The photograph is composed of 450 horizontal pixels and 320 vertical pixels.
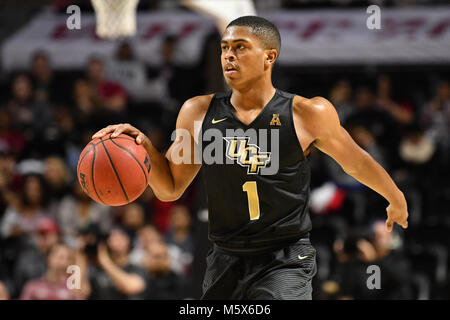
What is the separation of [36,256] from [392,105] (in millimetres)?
4458

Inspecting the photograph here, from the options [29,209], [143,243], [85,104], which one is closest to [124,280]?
[143,243]

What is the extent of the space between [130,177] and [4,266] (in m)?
4.72

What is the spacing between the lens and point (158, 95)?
33.5 ft

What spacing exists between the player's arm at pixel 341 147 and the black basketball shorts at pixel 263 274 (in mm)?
481

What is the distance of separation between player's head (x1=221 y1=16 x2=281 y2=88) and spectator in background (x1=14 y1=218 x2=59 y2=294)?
4.54 meters

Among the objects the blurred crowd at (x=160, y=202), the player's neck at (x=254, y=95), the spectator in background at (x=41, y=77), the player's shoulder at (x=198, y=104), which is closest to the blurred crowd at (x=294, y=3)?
the blurred crowd at (x=160, y=202)

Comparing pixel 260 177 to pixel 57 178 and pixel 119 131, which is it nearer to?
pixel 119 131

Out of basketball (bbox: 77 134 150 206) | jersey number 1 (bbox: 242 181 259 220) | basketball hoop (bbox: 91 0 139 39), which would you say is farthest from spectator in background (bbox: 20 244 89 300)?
jersey number 1 (bbox: 242 181 259 220)

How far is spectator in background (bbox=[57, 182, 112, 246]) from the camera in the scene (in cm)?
841

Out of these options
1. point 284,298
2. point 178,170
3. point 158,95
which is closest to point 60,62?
point 158,95

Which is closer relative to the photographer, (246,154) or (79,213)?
(246,154)

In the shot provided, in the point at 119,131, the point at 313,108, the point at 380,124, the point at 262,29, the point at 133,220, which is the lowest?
the point at 133,220

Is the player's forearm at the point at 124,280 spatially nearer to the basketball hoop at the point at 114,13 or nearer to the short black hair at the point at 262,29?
the basketball hoop at the point at 114,13

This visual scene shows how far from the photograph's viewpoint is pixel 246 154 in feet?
12.6
